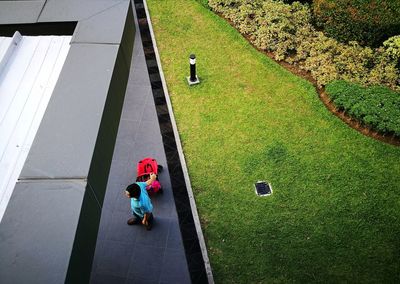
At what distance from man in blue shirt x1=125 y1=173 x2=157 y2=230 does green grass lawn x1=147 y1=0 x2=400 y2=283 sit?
1157 millimetres

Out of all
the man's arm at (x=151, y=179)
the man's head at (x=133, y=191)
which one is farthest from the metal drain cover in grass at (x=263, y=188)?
the man's head at (x=133, y=191)

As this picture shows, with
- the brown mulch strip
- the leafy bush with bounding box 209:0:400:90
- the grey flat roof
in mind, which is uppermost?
the leafy bush with bounding box 209:0:400:90

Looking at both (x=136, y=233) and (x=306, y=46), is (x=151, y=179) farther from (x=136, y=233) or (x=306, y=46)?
(x=306, y=46)

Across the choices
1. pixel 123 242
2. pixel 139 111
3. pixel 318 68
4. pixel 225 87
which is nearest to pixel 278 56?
pixel 318 68

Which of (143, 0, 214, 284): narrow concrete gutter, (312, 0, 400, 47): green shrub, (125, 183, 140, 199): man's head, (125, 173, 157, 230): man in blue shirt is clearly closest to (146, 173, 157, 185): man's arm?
(125, 173, 157, 230): man in blue shirt

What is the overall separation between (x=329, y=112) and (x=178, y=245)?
4.98m

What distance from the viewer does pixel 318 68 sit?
9750 millimetres

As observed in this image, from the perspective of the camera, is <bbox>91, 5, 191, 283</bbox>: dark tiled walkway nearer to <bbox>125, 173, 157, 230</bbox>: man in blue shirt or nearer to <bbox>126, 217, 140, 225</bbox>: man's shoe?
<bbox>126, 217, 140, 225</bbox>: man's shoe

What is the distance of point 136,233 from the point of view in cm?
730

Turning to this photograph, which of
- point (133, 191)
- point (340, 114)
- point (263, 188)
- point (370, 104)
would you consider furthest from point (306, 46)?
point (133, 191)

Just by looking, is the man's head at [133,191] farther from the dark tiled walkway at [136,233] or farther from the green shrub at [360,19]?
the green shrub at [360,19]

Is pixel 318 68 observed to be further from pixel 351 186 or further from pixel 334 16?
pixel 351 186

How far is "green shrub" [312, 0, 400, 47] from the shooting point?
32.3 ft

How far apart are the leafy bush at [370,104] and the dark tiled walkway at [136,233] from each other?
14.9 ft
